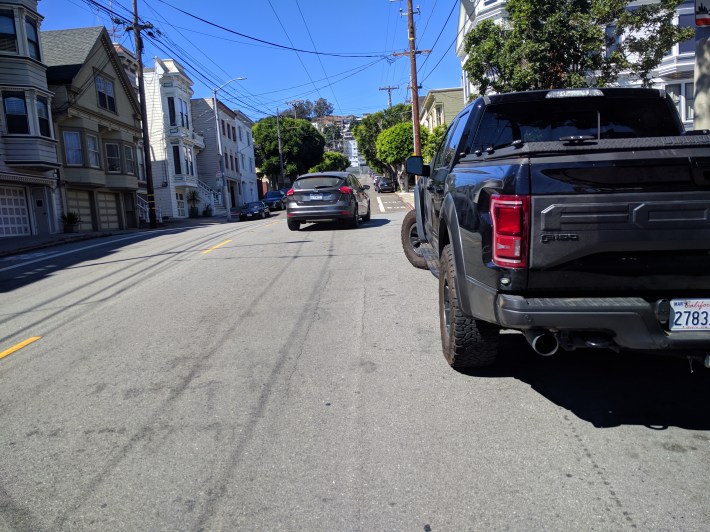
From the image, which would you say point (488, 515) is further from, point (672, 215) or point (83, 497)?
point (83, 497)

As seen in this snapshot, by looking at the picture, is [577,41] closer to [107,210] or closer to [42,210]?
[42,210]

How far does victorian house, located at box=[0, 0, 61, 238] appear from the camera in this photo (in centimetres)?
2367

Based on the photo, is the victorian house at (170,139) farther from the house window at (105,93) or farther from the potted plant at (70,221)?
the potted plant at (70,221)

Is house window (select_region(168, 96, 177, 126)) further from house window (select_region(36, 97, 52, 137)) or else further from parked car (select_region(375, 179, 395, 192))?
parked car (select_region(375, 179, 395, 192))

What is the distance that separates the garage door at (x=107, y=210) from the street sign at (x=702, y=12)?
98.1 ft

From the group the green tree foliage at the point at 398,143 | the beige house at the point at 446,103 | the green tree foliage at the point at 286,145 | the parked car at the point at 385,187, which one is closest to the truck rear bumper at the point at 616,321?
the beige house at the point at 446,103

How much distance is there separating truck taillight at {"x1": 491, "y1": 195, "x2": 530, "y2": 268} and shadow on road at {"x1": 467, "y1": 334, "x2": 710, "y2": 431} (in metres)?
1.33

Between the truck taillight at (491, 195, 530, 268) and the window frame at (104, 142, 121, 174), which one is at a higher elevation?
the window frame at (104, 142, 121, 174)

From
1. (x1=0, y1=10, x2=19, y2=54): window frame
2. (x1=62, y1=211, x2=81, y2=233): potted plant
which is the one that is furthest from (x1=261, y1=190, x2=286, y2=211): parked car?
(x1=0, y1=10, x2=19, y2=54): window frame

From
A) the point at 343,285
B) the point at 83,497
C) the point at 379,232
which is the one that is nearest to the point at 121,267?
the point at 343,285

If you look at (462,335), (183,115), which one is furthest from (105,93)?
(462,335)

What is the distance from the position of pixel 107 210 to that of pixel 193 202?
12.7m

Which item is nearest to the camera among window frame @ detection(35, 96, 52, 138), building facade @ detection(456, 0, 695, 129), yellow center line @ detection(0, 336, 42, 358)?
yellow center line @ detection(0, 336, 42, 358)

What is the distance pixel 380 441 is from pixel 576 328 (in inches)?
54.1
